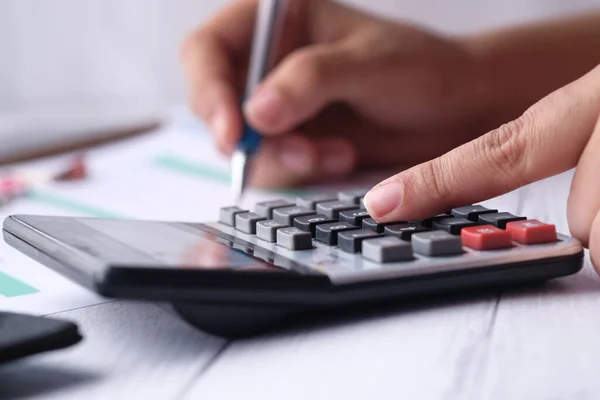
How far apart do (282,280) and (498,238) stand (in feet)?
0.39

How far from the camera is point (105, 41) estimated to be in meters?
1.18

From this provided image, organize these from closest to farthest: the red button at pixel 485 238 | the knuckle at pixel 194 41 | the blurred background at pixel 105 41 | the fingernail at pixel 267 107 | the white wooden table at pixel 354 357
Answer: the white wooden table at pixel 354 357
the red button at pixel 485 238
the fingernail at pixel 267 107
the knuckle at pixel 194 41
the blurred background at pixel 105 41

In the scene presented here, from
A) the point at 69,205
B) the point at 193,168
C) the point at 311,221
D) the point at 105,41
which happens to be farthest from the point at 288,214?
the point at 105,41

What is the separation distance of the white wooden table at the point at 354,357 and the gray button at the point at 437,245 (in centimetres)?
2

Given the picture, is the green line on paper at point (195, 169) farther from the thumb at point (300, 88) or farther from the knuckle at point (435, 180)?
the knuckle at point (435, 180)

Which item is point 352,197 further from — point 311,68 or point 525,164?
point 311,68

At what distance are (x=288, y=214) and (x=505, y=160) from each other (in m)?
0.12

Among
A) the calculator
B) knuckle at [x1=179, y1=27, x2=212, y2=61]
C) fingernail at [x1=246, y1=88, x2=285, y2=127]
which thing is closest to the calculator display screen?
the calculator

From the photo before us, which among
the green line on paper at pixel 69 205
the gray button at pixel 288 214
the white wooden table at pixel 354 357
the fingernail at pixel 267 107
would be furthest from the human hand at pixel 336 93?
the white wooden table at pixel 354 357

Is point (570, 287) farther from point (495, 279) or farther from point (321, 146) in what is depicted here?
point (321, 146)

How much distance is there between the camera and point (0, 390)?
285 millimetres

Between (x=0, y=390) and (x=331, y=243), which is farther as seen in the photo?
(x=331, y=243)

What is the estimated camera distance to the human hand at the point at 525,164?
426mm

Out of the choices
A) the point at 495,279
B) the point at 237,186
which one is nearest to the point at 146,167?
the point at 237,186
